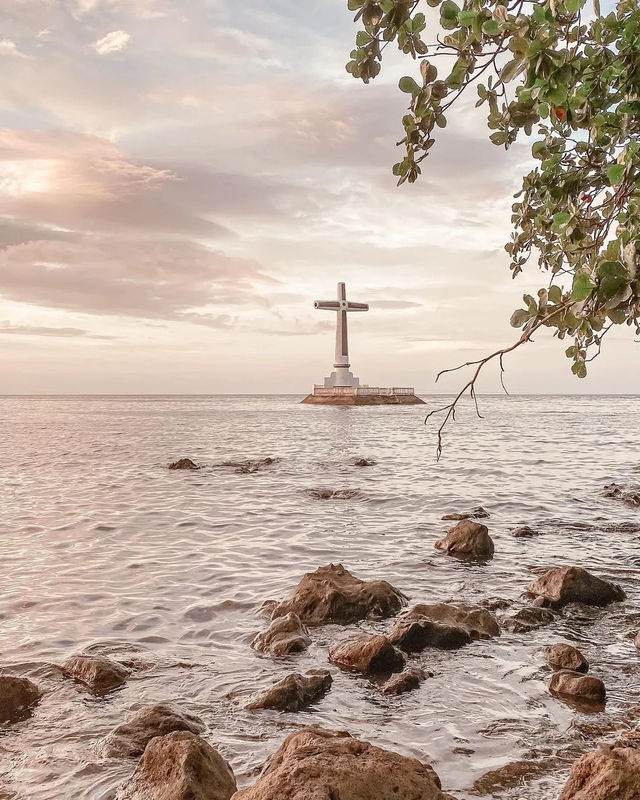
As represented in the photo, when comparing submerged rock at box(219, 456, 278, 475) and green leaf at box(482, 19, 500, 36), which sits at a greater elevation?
green leaf at box(482, 19, 500, 36)

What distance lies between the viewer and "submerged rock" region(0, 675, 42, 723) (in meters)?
5.68

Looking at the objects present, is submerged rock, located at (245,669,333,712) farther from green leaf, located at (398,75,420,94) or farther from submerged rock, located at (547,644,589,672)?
green leaf, located at (398,75,420,94)

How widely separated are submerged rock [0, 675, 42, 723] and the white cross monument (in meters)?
84.2

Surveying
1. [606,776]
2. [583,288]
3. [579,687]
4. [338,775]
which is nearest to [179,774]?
[338,775]

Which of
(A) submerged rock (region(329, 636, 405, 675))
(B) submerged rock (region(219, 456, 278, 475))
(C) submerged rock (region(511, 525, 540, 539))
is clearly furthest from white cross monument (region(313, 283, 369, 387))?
(A) submerged rock (region(329, 636, 405, 675))

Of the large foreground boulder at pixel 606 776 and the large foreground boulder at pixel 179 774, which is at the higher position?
the large foreground boulder at pixel 606 776

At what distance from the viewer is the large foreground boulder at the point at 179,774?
3.85 metres

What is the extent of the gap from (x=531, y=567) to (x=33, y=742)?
777 cm

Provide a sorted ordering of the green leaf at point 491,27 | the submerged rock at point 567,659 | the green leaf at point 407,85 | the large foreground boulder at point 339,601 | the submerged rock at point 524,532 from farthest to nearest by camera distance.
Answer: the submerged rock at point 524,532 < the large foreground boulder at point 339,601 < the submerged rock at point 567,659 < the green leaf at point 407,85 < the green leaf at point 491,27

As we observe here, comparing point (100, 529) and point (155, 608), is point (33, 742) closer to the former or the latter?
point (155, 608)

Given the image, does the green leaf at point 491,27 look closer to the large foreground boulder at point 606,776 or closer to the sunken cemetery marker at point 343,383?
the large foreground boulder at point 606,776

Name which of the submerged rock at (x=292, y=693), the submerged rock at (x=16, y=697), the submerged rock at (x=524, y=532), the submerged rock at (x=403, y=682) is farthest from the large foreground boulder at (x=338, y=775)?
the submerged rock at (x=524, y=532)

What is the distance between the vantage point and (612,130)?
367 centimetres

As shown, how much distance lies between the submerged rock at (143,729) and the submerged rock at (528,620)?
13.0ft
